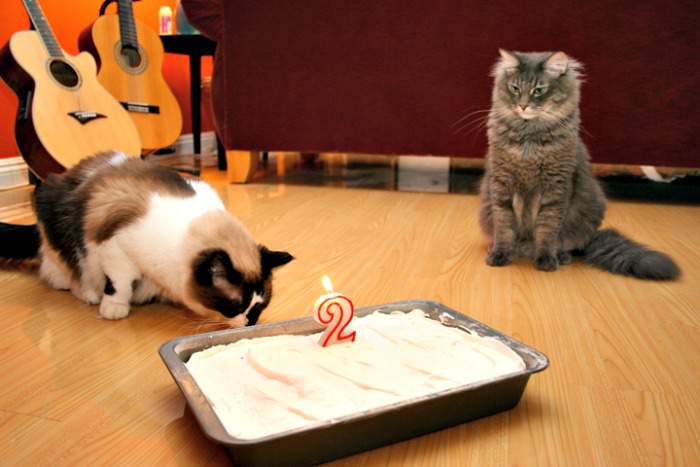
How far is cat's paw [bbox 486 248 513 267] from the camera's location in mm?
1941

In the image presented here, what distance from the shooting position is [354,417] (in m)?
0.83

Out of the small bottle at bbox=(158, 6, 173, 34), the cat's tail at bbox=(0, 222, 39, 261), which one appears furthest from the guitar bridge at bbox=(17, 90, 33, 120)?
the small bottle at bbox=(158, 6, 173, 34)

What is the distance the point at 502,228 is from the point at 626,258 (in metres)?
0.39

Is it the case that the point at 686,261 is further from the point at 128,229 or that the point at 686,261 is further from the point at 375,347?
the point at 128,229

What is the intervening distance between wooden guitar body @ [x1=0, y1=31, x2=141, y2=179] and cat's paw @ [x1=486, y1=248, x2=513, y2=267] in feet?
6.56

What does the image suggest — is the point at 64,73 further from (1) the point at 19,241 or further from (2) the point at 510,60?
(2) the point at 510,60

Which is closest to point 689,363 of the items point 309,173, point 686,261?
point 686,261

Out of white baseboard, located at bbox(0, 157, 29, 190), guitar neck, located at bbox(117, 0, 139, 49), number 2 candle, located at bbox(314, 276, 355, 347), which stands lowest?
white baseboard, located at bbox(0, 157, 29, 190)

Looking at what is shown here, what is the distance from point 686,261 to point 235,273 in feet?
5.27

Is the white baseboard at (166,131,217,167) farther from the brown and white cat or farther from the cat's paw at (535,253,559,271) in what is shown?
the cat's paw at (535,253,559,271)

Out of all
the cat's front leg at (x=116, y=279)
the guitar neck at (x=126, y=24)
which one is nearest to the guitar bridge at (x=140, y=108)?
the guitar neck at (x=126, y=24)

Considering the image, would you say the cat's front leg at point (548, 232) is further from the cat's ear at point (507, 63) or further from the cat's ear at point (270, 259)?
the cat's ear at point (270, 259)

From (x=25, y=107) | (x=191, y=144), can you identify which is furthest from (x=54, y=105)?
(x=191, y=144)

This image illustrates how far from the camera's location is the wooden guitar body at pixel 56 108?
2711mm
